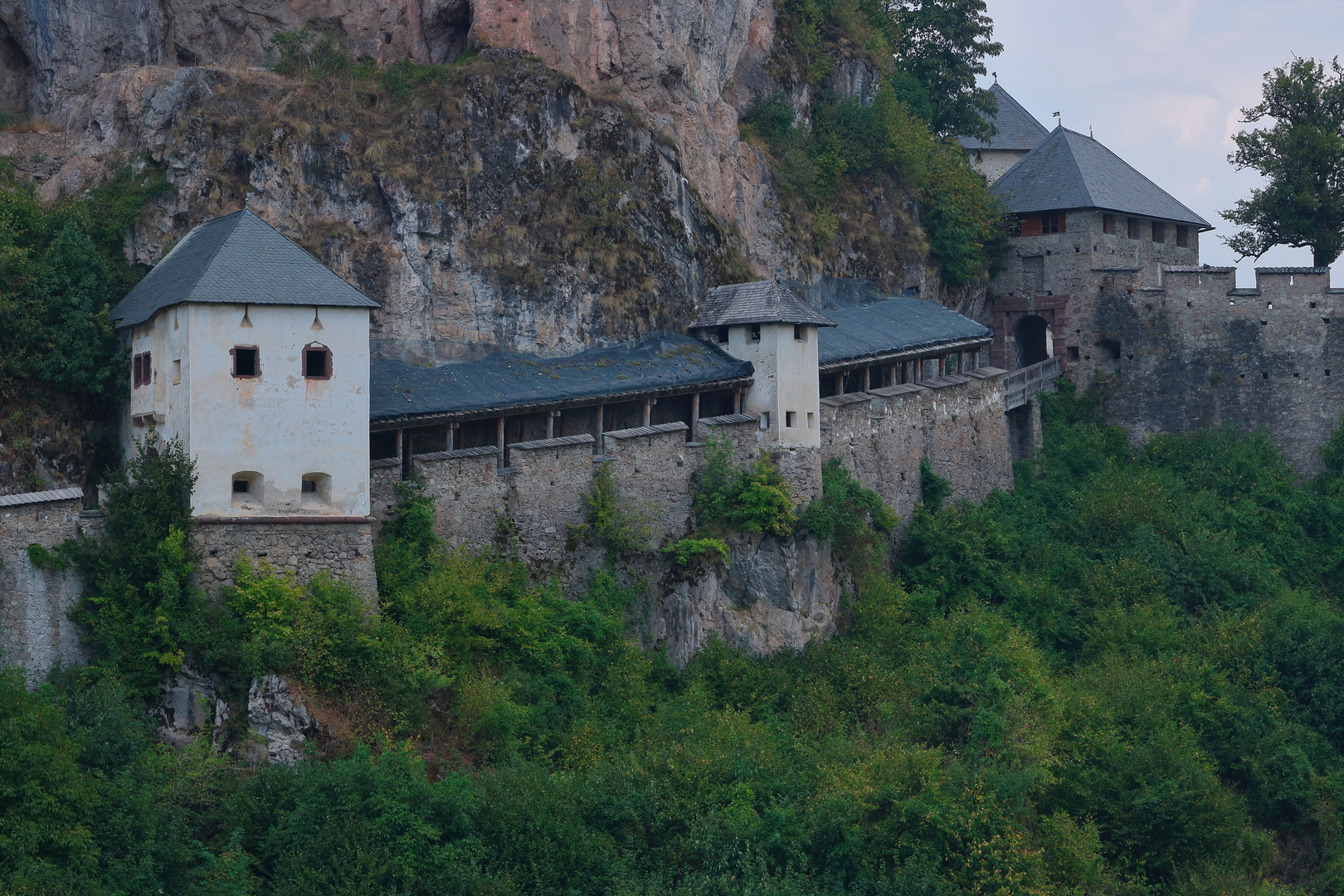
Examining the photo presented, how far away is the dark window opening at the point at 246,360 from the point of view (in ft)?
98.1

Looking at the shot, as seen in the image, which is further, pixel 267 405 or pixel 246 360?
pixel 246 360

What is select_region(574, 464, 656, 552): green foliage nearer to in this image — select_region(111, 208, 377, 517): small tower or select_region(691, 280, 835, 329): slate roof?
select_region(691, 280, 835, 329): slate roof

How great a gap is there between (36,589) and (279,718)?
180 inches

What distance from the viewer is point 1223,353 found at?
50.3m

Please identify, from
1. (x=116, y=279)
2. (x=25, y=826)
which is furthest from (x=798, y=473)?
(x=25, y=826)

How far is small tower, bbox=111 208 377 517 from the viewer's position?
29.5 metres

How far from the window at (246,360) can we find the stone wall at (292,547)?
102 inches

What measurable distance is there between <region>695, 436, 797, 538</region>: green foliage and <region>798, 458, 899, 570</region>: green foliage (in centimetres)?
92

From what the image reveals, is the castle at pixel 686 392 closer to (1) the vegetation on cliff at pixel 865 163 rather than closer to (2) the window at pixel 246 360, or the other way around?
(2) the window at pixel 246 360

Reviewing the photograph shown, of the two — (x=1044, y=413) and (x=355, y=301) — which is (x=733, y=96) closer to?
(x=1044, y=413)

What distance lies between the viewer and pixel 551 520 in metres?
34.8

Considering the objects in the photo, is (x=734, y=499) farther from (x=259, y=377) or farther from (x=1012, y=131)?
(x=1012, y=131)

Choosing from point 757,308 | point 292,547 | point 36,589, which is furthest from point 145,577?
point 757,308

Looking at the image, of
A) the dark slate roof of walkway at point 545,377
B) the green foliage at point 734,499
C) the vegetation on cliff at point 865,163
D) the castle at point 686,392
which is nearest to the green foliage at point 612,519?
the castle at point 686,392
